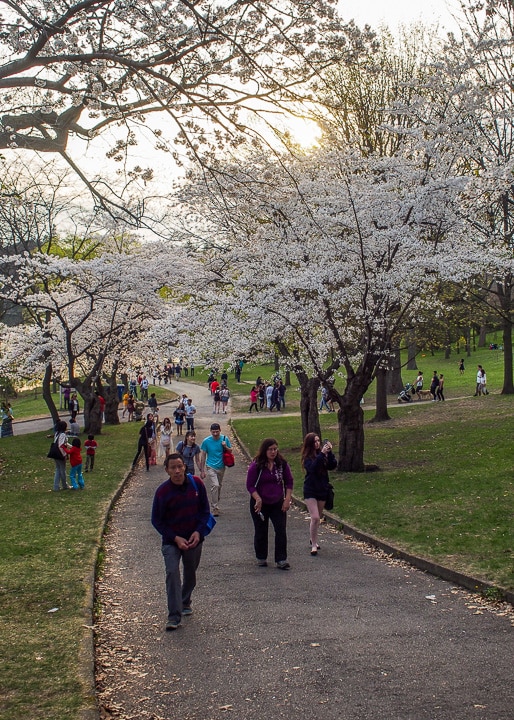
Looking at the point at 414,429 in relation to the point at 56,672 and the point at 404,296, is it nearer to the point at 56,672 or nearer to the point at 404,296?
the point at 404,296

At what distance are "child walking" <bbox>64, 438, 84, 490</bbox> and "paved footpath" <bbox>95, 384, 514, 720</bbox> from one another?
760cm

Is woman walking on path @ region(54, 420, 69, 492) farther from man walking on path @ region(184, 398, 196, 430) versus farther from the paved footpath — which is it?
man walking on path @ region(184, 398, 196, 430)

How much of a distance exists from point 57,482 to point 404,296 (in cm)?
950

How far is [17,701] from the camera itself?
5.23 metres

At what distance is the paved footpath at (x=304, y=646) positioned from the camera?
5.15 meters

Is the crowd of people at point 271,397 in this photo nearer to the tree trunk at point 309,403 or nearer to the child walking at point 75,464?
the tree trunk at point 309,403

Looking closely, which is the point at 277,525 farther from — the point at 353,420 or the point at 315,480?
the point at 353,420

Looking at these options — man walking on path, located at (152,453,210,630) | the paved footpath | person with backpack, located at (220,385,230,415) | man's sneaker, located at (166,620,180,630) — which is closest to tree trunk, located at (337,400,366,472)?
the paved footpath

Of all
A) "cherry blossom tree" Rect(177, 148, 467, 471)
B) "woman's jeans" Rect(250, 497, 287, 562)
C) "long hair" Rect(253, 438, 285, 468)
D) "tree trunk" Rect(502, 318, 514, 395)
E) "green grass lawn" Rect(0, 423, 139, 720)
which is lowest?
"green grass lawn" Rect(0, 423, 139, 720)

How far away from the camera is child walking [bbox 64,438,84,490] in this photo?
17438mm

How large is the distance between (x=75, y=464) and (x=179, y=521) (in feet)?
36.3

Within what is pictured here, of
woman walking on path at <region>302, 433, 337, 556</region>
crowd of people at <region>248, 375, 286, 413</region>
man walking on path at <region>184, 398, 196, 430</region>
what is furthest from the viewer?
crowd of people at <region>248, 375, 286, 413</region>

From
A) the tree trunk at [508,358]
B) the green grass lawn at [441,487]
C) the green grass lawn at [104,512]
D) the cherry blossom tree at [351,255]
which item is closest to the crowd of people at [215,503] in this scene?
the green grass lawn at [104,512]

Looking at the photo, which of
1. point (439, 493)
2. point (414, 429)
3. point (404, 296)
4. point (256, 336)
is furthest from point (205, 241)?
point (439, 493)
